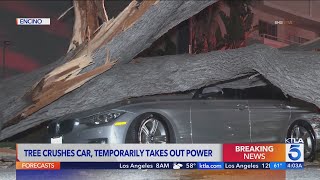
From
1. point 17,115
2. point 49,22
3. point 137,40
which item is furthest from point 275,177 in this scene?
point 49,22

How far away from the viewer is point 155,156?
593cm

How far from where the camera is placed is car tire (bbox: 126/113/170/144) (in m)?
6.44

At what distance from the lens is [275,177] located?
20.3 feet

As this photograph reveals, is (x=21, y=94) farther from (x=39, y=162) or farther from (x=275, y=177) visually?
(x=275, y=177)

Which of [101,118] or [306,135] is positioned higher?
[101,118]

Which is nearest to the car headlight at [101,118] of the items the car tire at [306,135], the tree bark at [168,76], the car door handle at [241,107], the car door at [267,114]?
the tree bark at [168,76]

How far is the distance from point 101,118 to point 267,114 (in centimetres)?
257

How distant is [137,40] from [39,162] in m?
1.91

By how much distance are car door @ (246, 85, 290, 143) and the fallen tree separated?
0.87 metres

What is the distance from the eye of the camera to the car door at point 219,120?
22.7 feet

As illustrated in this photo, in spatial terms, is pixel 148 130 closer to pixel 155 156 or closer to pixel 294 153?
pixel 155 156

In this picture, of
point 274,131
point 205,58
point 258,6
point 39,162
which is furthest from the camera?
point 258,6

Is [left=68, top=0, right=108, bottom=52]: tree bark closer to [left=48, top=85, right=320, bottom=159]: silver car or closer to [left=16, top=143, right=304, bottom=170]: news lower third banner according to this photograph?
[left=48, top=85, right=320, bottom=159]: silver car

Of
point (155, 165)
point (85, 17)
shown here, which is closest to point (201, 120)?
point (155, 165)
